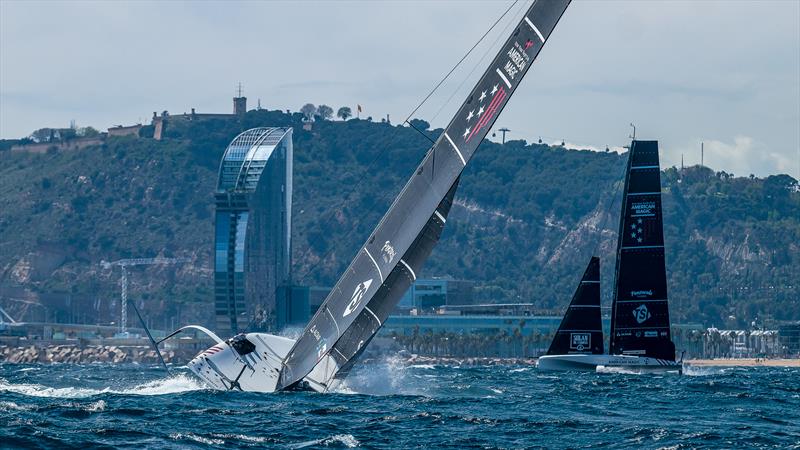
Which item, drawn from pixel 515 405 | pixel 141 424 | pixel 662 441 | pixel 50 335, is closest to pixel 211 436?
pixel 141 424

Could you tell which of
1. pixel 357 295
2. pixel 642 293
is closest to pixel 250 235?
pixel 642 293

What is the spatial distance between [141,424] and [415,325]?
13824 cm

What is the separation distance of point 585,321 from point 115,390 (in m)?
28.4

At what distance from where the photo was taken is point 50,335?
17938cm

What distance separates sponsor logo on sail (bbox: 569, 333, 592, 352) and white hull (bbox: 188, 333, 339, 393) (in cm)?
2899

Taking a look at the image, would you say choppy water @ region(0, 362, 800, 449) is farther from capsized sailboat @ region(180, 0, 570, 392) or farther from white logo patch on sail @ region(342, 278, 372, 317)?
white logo patch on sail @ region(342, 278, 372, 317)

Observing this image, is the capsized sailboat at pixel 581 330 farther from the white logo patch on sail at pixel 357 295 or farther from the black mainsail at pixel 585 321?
the white logo patch on sail at pixel 357 295

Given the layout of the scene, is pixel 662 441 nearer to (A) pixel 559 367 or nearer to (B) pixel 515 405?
(B) pixel 515 405

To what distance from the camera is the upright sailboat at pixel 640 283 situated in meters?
63.3

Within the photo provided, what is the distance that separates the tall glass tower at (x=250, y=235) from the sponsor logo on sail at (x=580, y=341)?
92.4 metres

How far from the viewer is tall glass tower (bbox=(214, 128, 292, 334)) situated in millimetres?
159625

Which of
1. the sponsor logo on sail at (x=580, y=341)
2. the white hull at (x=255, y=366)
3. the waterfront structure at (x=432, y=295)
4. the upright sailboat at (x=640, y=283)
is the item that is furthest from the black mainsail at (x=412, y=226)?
the waterfront structure at (x=432, y=295)

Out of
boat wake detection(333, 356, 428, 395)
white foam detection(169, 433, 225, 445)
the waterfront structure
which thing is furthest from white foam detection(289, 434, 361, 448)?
the waterfront structure

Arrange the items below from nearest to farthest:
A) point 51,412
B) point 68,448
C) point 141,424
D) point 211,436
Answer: point 68,448, point 211,436, point 141,424, point 51,412
